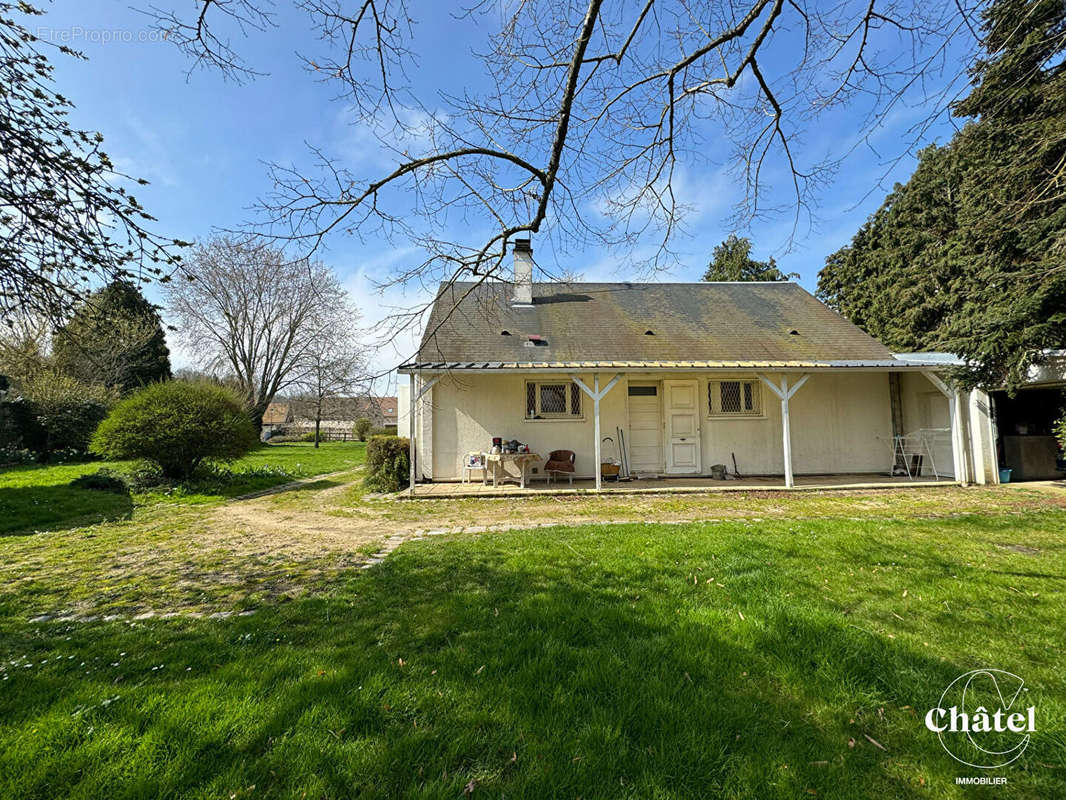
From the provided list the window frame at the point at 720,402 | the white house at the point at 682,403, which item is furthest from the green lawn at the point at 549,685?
the window frame at the point at 720,402

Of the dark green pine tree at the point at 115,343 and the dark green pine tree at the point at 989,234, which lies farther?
the dark green pine tree at the point at 115,343

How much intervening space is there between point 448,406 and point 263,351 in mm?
20424

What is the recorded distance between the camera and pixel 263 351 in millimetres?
25391

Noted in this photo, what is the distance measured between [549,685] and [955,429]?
463 inches

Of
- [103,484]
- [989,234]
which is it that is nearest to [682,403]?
[989,234]

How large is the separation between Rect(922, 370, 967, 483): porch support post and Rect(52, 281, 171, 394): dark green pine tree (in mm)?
13418

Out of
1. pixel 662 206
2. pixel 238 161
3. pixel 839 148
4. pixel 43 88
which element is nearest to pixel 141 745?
pixel 238 161

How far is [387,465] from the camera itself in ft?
32.3

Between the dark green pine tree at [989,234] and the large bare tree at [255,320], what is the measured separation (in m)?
23.6

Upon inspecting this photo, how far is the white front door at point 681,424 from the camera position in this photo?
11.0m

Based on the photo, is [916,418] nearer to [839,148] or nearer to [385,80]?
[839,148]

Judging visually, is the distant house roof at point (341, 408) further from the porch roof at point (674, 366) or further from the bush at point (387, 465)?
the porch roof at point (674, 366)

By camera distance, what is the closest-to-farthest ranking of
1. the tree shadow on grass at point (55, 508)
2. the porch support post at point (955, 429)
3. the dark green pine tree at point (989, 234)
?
the dark green pine tree at point (989, 234) < the tree shadow on grass at point (55, 508) < the porch support post at point (955, 429)

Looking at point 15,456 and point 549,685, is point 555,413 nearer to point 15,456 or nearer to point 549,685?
point 549,685
